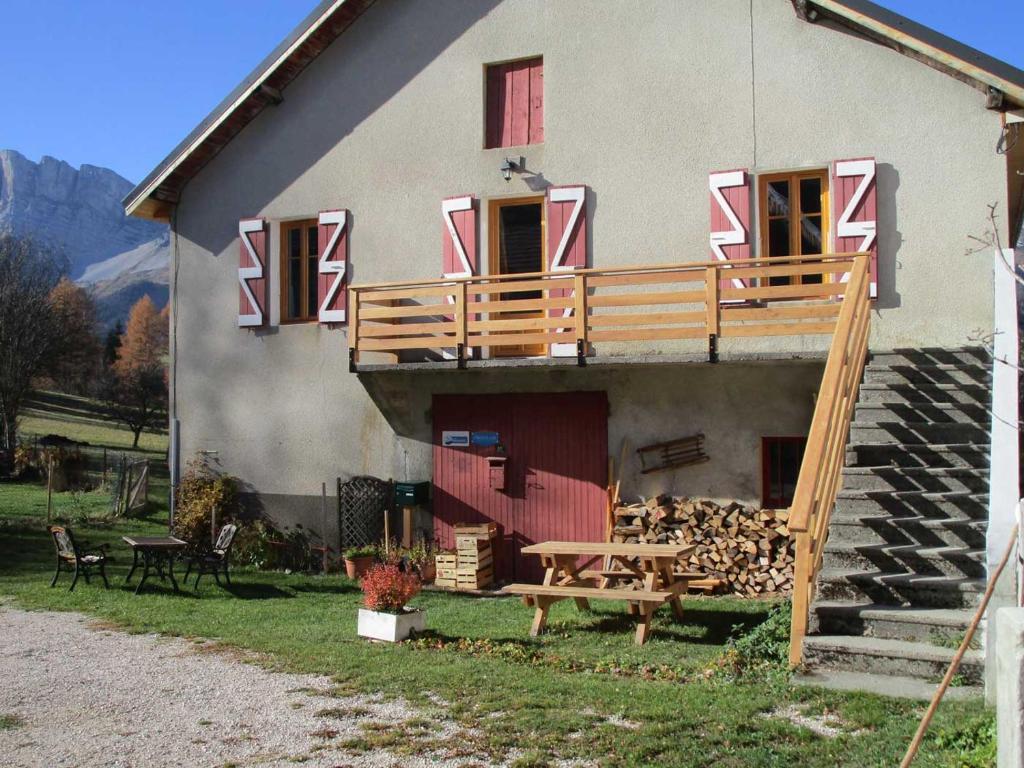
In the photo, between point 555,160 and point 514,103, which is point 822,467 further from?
point 514,103

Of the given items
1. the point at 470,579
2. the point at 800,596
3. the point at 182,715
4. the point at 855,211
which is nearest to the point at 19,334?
the point at 470,579

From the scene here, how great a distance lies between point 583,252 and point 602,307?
89cm

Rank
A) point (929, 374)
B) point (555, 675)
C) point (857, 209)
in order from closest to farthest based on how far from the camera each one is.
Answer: point (555, 675) → point (929, 374) → point (857, 209)

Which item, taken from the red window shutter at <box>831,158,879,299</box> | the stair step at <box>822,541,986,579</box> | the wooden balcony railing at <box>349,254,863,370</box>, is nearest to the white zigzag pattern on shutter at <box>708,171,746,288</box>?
the wooden balcony railing at <box>349,254,863,370</box>

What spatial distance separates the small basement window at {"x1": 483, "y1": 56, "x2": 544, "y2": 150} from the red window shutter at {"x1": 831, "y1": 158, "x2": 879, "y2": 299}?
13.5 feet

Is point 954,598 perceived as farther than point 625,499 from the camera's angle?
No

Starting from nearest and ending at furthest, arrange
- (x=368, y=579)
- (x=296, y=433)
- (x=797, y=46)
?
(x=368, y=579), (x=797, y=46), (x=296, y=433)

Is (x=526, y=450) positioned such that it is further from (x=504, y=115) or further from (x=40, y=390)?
(x=40, y=390)

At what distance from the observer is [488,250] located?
13977mm

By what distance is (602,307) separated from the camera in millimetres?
12867

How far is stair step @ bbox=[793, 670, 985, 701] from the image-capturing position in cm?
623

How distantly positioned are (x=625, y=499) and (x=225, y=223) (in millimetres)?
7658

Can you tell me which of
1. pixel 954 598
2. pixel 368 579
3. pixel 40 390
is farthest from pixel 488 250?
pixel 40 390

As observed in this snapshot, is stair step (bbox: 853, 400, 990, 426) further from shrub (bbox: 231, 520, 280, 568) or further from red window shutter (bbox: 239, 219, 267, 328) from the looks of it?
red window shutter (bbox: 239, 219, 267, 328)
